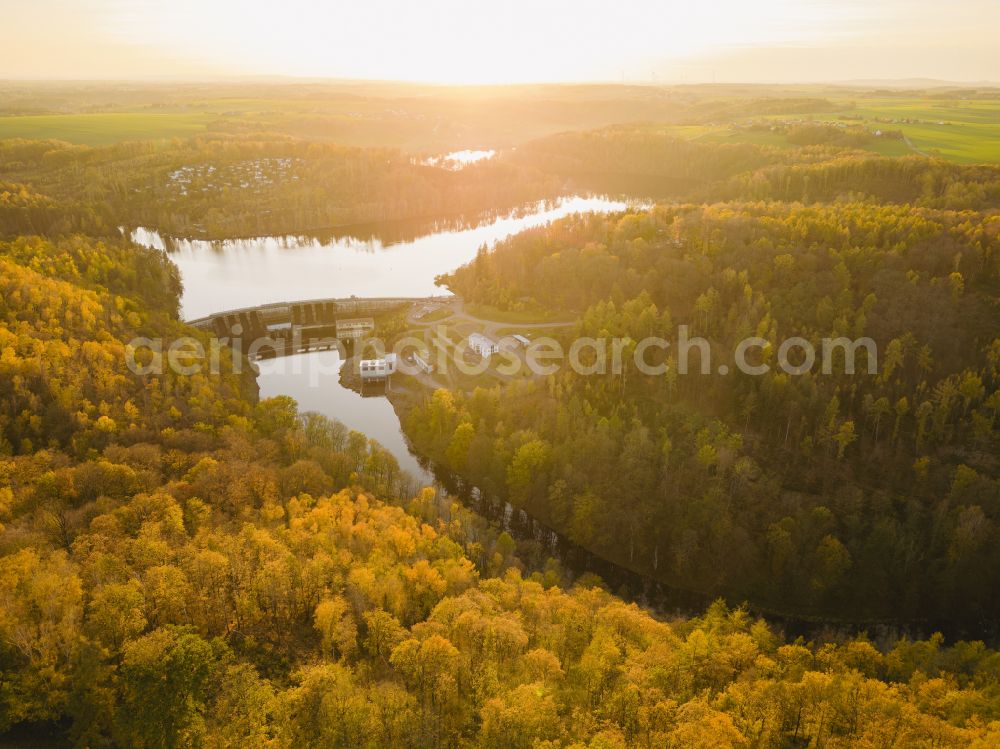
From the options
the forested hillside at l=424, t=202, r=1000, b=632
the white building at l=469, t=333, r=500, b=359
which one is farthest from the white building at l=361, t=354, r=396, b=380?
the forested hillside at l=424, t=202, r=1000, b=632

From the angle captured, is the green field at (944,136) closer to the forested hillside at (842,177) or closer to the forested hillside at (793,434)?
the forested hillside at (842,177)

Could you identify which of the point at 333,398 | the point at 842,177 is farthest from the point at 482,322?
the point at 842,177

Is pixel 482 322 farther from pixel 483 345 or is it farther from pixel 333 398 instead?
pixel 333 398

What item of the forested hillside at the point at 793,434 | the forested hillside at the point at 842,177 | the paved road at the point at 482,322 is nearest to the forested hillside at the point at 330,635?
the forested hillside at the point at 793,434

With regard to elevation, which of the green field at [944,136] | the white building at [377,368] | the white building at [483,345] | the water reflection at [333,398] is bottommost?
the water reflection at [333,398]

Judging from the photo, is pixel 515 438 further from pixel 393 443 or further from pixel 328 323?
pixel 328 323

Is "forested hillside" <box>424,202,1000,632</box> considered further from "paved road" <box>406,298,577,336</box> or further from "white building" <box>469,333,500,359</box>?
"white building" <box>469,333,500,359</box>

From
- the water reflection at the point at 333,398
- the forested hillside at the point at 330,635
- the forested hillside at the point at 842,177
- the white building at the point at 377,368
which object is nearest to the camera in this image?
the forested hillside at the point at 330,635
